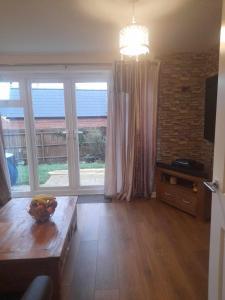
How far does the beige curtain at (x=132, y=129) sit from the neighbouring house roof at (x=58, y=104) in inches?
13.8

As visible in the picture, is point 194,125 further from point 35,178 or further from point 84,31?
point 35,178

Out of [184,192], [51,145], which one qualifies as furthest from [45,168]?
[184,192]

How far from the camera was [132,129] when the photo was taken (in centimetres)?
321

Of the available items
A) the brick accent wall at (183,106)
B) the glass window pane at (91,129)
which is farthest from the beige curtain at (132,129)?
the glass window pane at (91,129)

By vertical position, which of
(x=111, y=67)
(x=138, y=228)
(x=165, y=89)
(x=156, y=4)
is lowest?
(x=138, y=228)

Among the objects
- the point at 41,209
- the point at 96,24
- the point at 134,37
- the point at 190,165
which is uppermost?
the point at 96,24

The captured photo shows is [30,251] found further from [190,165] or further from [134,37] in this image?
[190,165]

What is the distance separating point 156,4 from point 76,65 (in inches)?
62.9

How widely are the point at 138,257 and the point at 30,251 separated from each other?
3.30 ft

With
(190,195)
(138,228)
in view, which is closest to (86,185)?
(138,228)

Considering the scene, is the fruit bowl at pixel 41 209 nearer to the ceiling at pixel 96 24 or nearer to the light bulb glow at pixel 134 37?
the light bulb glow at pixel 134 37

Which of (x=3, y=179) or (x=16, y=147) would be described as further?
(x=16, y=147)

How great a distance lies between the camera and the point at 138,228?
2.51m

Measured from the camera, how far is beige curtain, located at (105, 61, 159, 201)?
10.3 feet
